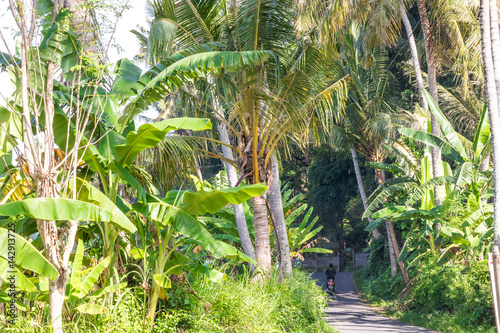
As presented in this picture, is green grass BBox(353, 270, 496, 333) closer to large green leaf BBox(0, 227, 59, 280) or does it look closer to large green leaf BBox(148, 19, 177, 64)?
large green leaf BBox(148, 19, 177, 64)

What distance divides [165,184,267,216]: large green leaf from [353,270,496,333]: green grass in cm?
733

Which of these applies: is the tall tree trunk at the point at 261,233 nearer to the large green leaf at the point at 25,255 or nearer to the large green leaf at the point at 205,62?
the large green leaf at the point at 205,62

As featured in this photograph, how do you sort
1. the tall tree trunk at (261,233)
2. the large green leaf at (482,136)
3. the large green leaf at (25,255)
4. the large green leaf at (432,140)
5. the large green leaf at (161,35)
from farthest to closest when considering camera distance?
the large green leaf at (432,140)
the large green leaf at (482,136)
the tall tree trunk at (261,233)
the large green leaf at (161,35)
the large green leaf at (25,255)

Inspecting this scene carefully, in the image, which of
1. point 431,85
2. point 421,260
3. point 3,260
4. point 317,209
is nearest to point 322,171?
point 317,209

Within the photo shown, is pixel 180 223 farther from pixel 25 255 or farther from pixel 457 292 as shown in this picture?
pixel 457 292

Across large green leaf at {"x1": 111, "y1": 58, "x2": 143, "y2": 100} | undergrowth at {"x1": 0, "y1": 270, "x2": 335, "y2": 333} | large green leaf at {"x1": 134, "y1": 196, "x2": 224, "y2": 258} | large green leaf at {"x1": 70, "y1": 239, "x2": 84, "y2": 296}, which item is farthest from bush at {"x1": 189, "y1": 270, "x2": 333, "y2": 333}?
large green leaf at {"x1": 111, "y1": 58, "x2": 143, "y2": 100}

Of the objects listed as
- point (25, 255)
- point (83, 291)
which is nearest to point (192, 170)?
point (83, 291)

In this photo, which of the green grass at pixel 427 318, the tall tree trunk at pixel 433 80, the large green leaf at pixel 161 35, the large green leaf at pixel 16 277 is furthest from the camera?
the tall tree trunk at pixel 433 80

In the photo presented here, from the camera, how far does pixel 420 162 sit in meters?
16.6

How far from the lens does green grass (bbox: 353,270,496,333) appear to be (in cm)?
1077

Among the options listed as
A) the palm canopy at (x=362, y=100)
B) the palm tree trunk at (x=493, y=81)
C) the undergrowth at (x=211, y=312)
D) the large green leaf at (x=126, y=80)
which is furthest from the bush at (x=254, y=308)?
the palm canopy at (x=362, y=100)

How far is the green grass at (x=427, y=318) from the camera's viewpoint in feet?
35.3

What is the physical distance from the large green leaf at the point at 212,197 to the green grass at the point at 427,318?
289 inches

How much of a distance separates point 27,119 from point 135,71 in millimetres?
2823
